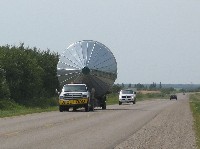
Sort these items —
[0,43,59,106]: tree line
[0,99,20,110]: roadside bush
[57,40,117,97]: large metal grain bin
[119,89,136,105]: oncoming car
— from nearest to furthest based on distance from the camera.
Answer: [57,40,117,97]: large metal grain bin → [0,99,20,110]: roadside bush → [0,43,59,106]: tree line → [119,89,136,105]: oncoming car

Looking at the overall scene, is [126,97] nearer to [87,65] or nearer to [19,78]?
[19,78]

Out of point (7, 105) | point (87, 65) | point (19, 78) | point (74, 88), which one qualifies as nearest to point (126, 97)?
point (19, 78)

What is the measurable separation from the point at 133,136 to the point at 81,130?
8.28 feet

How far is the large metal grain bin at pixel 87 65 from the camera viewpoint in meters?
39.5

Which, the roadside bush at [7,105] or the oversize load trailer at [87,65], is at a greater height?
the oversize load trailer at [87,65]

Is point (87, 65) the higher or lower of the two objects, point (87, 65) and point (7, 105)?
the higher

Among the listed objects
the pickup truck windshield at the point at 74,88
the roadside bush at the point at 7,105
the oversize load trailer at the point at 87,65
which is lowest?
the roadside bush at the point at 7,105

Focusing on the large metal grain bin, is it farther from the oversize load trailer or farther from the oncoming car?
the oncoming car

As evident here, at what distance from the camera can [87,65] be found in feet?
129

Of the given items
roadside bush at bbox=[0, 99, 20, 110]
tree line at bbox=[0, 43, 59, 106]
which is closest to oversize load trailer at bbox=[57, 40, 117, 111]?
roadside bush at bbox=[0, 99, 20, 110]

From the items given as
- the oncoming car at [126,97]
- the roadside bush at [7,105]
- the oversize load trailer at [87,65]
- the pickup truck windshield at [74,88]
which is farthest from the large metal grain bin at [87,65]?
the oncoming car at [126,97]

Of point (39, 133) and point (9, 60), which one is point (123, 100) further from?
point (39, 133)

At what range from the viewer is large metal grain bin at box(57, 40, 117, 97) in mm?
39469

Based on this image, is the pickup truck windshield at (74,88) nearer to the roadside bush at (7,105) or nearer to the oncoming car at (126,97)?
the roadside bush at (7,105)
